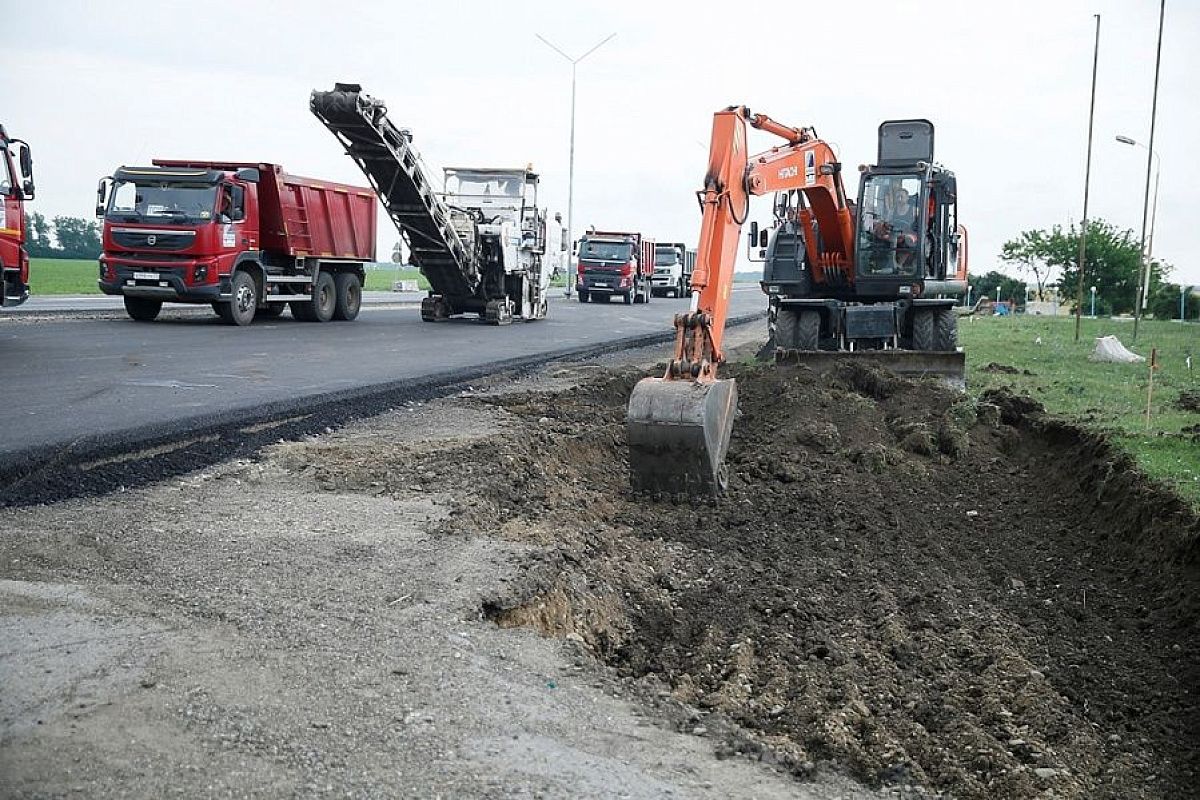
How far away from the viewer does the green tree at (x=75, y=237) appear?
94.1m

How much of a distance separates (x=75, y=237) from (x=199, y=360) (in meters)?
86.5

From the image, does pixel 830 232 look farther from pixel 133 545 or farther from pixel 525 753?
pixel 525 753

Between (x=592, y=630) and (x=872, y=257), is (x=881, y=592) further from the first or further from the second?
(x=872, y=257)

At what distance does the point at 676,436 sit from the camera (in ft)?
26.8

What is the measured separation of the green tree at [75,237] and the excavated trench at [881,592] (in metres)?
92.5

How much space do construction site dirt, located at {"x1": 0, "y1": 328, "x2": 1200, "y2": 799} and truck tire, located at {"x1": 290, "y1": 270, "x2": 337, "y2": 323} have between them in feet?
57.5

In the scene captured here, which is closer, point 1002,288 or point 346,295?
point 346,295

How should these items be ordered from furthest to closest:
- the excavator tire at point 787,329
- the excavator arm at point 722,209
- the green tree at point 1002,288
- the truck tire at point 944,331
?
1. the green tree at point 1002,288
2. the excavator tire at point 787,329
3. the truck tire at point 944,331
4. the excavator arm at point 722,209

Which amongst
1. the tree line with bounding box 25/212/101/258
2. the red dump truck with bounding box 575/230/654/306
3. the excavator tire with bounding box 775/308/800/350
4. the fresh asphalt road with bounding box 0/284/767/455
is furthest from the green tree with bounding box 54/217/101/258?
the excavator tire with bounding box 775/308/800/350

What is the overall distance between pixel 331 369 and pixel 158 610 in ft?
37.5

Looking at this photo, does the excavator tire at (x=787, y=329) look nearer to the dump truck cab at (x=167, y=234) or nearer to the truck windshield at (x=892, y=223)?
the truck windshield at (x=892, y=223)

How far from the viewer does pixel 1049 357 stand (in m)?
21.6

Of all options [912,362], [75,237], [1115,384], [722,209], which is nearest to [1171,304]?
[1115,384]

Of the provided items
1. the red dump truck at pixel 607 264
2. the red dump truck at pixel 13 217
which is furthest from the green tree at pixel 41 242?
the red dump truck at pixel 13 217
